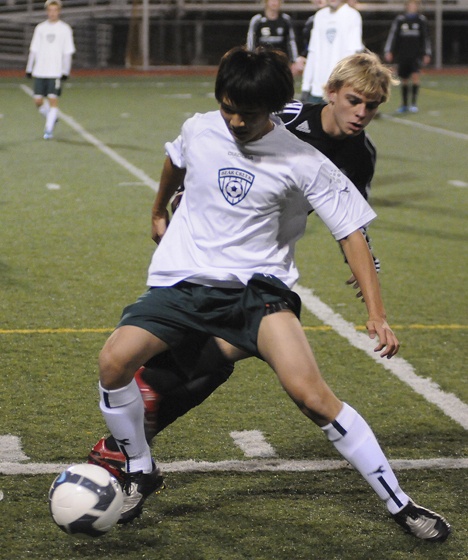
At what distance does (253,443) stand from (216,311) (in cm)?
113

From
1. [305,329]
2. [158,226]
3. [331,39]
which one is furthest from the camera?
[331,39]

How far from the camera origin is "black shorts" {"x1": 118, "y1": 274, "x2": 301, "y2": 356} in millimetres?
3742

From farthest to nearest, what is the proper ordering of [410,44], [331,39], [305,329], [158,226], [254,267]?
Answer: [410,44], [331,39], [305,329], [158,226], [254,267]

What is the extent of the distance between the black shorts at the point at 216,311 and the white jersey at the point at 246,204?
0.16 feet

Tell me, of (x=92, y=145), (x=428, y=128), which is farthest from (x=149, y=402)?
(x=428, y=128)

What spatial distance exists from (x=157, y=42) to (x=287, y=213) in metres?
28.8

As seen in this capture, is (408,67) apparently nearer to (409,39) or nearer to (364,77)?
(409,39)

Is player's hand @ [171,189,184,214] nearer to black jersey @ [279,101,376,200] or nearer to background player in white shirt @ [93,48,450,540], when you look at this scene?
background player in white shirt @ [93,48,450,540]

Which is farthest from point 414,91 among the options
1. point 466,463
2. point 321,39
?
point 466,463

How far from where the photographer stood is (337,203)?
371 cm

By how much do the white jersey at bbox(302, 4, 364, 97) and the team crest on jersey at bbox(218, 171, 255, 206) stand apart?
9.38m

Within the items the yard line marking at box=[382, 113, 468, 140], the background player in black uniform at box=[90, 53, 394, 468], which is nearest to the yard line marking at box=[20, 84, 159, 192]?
the yard line marking at box=[382, 113, 468, 140]

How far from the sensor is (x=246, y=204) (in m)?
3.72

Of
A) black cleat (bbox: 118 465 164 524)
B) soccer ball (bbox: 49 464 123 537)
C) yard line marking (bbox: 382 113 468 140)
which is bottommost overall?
yard line marking (bbox: 382 113 468 140)
